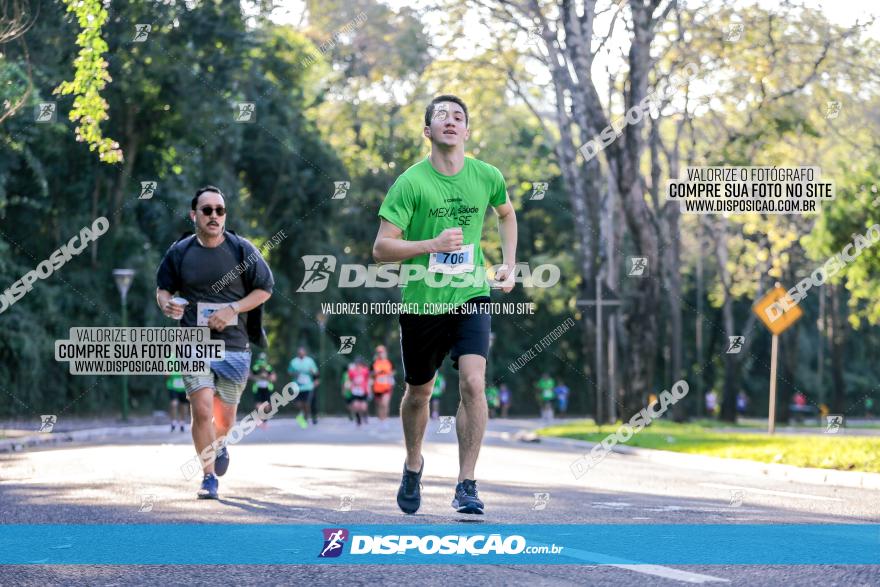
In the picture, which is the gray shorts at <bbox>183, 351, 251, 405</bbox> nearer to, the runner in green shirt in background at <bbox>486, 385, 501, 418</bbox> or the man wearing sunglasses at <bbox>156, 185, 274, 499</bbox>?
the man wearing sunglasses at <bbox>156, 185, 274, 499</bbox>

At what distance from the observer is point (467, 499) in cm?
766

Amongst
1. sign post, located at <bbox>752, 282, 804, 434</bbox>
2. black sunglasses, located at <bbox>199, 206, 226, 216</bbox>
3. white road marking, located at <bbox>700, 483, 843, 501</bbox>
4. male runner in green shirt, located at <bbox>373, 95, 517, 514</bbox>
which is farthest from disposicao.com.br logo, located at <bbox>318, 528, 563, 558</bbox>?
sign post, located at <bbox>752, 282, 804, 434</bbox>

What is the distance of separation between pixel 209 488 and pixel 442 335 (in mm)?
2998

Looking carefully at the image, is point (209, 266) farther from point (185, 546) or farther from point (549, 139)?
point (549, 139)

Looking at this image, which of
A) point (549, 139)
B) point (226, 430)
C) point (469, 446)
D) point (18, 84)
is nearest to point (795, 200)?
point (549, 139)

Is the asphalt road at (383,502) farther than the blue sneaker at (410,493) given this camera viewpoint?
No

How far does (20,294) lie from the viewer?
28.9 m

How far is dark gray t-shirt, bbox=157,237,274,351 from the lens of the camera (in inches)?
402

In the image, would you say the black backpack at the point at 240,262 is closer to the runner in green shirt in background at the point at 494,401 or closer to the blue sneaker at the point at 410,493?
the blue sneaker at the point at 410,493

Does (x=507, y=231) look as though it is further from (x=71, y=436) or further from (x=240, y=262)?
(x=71, y=436)

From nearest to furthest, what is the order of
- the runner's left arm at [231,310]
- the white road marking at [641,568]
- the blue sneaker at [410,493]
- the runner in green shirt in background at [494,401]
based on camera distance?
the white road marking at [641,568] → the blue sneaker at [410,493] → the runner's left arm at [231,310] → the runner in green shirt in background at [494,401]

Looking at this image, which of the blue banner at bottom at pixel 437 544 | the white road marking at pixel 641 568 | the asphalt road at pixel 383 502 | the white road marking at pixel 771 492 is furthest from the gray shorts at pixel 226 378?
the white road marking at pixel 771 492

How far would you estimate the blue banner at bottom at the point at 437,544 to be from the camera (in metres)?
6.70

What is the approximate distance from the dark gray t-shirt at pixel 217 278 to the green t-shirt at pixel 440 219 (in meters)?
2.72
